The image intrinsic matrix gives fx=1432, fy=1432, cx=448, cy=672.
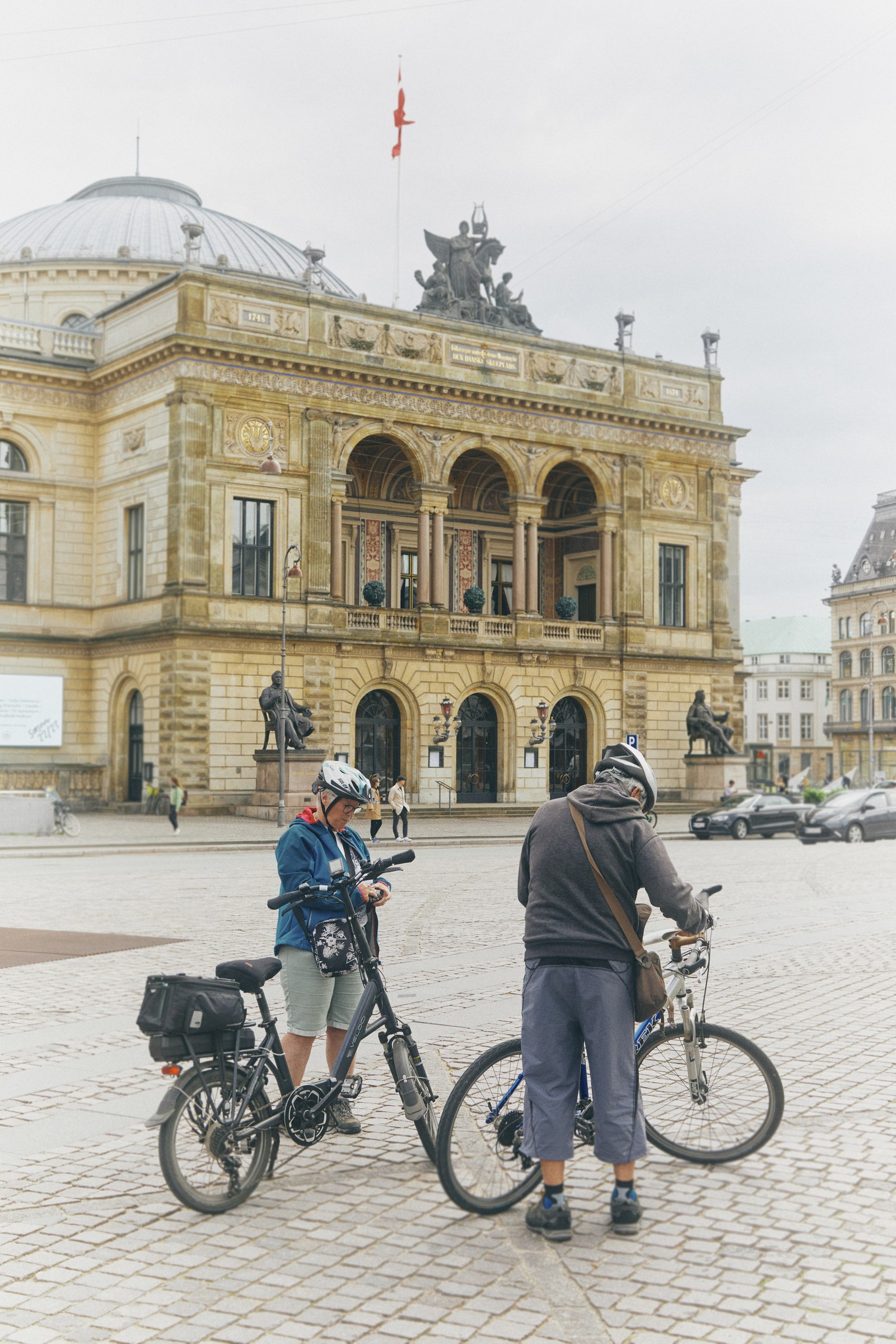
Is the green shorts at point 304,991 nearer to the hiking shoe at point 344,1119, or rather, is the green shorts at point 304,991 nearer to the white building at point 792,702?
the hiking shoe at point 344,1119

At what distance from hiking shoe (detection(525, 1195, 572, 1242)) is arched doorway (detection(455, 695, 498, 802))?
43944mm

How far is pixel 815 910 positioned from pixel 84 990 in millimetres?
10612

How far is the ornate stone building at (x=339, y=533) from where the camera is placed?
149 ft

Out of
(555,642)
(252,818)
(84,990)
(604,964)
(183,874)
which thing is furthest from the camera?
(555,642)

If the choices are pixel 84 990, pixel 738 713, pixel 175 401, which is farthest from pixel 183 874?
pixel 738 713

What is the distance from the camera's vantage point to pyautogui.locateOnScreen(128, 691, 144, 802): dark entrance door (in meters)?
47.5

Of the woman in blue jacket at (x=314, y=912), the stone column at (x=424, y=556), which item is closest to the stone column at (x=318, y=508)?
the stone column at (x=424, y=556)

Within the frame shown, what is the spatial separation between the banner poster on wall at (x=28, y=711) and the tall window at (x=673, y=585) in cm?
Result: 2302

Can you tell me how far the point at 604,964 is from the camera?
6.12 m

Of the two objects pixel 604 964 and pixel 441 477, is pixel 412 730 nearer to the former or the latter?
pixel 441 477

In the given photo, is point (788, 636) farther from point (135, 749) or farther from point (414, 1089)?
point (414, 1089)

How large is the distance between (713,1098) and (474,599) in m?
44.7

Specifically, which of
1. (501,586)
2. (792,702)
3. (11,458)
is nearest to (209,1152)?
(11,458)

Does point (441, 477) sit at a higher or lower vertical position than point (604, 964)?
higher
